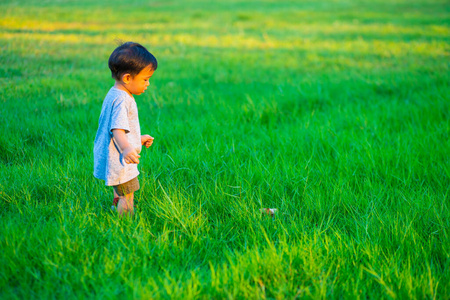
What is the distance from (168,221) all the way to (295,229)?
2.54 ft

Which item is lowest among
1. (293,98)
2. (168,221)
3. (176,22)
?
(168,221)

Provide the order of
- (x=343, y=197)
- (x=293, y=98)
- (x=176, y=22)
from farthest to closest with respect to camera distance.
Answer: (x=176, y=22), (x=293, y=98), (x=343, y=197)

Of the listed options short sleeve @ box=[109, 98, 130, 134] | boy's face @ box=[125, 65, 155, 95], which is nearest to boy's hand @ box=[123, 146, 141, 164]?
short sleeve @ box=[109, 98, 130, 134]

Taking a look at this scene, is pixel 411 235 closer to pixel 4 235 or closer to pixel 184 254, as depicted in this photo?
pixel 184 254

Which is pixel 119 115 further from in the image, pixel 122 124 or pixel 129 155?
pixel 129 155

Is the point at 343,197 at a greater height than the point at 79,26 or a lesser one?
lesser

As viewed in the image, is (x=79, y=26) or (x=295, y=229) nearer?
(x=295, y=229)

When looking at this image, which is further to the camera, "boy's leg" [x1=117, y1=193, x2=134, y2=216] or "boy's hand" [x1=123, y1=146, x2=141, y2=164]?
"boy's leg" [x1=117, y1=193, x2=134, y2=216]

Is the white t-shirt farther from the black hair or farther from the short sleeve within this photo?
the black hair

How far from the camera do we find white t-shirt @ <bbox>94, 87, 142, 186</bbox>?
2145 mm

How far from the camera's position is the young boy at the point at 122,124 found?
2133mm

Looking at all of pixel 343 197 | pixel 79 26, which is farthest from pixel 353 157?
pixel 79 26

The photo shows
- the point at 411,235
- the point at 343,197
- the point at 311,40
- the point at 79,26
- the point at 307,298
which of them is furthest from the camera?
the point at 311,40

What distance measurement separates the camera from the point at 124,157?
206 cm
